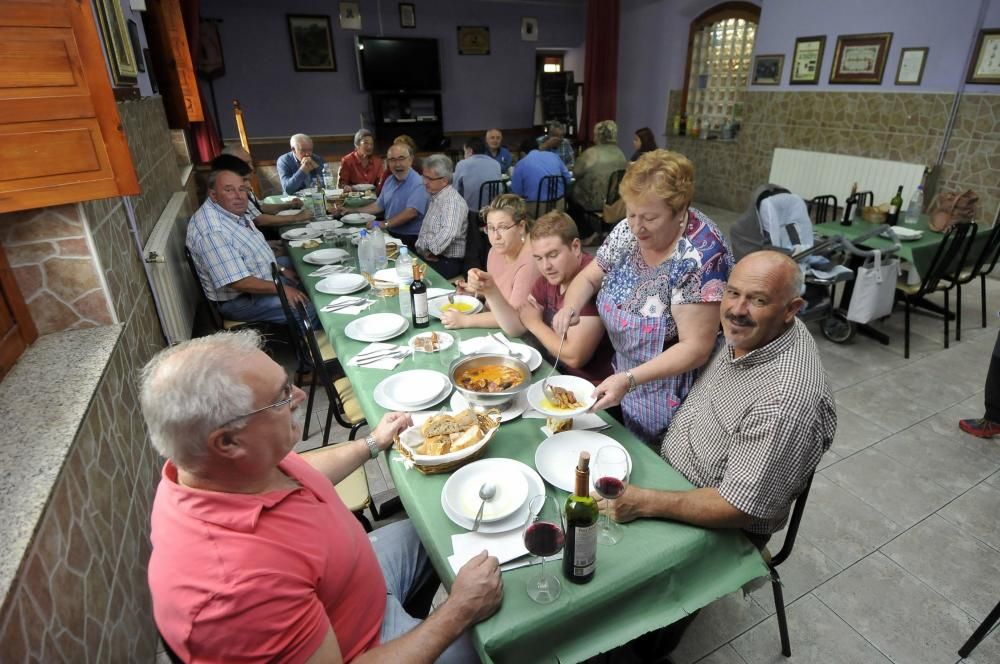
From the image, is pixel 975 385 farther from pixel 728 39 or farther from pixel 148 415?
pixel 728 39

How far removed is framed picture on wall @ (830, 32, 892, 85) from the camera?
532 cm

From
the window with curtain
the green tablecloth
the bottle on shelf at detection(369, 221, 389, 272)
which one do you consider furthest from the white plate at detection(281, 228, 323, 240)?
the window with curtain

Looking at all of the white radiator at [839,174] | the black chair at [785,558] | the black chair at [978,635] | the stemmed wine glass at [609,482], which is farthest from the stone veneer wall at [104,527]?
the white radiator at [839,174]

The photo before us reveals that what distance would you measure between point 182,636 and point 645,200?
1511mm

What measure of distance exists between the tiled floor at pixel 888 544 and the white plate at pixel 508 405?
0.99 meters

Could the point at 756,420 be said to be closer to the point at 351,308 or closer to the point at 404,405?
the point at 404,405

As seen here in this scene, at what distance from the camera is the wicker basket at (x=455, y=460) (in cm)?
134

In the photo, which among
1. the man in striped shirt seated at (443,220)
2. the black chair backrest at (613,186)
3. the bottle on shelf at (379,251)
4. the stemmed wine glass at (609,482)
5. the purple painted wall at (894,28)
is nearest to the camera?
the stemmed wine glass at (609,482)

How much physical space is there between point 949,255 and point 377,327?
3.74 m

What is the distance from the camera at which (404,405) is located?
1611 millimetres

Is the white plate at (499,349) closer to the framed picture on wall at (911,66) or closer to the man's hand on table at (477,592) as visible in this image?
the man's hand on table at (477,592)

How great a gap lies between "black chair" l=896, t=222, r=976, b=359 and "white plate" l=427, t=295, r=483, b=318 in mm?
3071

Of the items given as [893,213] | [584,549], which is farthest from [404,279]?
[893,213]

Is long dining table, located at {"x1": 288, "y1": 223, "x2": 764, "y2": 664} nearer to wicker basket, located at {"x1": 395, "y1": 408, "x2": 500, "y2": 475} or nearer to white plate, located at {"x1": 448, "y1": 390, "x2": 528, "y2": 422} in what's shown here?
wicker basket, located at {"x1": 395, "y1": 408, "x2": 500, "y2": 475}
